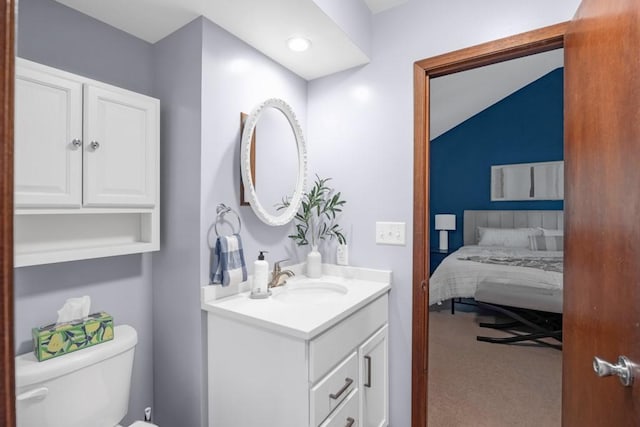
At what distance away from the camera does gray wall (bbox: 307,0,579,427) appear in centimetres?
150

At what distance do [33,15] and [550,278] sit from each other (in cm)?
386

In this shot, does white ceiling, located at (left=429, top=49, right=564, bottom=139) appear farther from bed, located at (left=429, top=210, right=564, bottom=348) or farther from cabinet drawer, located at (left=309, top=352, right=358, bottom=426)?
cabinet drawer, located at (left=309, top=352, right=358, bottom=426)

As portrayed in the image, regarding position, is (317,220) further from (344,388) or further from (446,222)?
(446,222)

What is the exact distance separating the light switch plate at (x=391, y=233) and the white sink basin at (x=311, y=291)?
0.33 m

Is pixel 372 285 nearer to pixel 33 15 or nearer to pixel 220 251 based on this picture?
pixel 220 251

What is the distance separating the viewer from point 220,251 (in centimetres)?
131

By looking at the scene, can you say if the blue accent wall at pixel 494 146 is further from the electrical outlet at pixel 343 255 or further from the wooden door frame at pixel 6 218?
the wooden door frame at pixel 6 218

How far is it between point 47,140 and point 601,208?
5.65 feet

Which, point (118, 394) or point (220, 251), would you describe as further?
point (220, 251)

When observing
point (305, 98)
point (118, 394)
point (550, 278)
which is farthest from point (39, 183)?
point (550, 278)

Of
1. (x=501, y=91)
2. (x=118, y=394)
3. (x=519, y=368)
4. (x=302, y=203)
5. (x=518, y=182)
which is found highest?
(x=501, y=91)

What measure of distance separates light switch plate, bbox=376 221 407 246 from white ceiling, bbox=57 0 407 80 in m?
0.93

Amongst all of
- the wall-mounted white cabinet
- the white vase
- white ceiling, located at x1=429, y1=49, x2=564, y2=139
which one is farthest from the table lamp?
the wall-mounted white cabinet

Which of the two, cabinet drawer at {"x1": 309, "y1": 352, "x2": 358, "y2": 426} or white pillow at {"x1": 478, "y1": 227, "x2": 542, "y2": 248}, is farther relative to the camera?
white pillow at {"x1": 478, "y1": 227, "x2": 542, "y2": 248}
